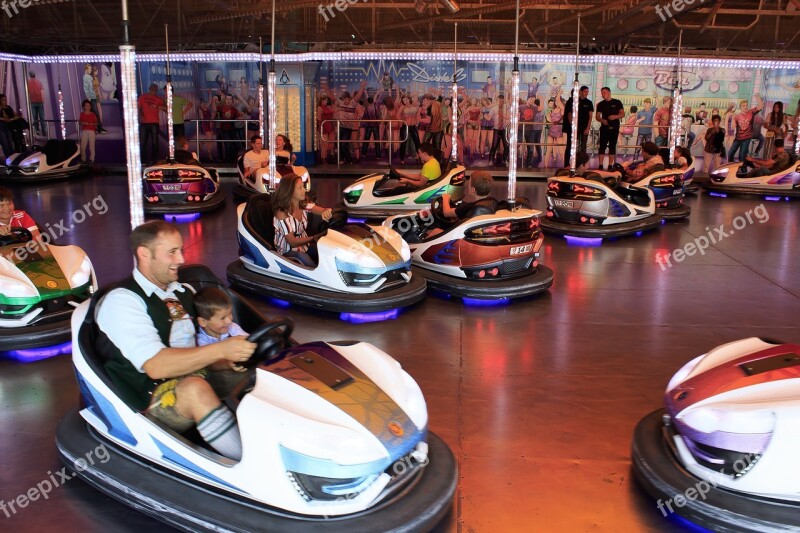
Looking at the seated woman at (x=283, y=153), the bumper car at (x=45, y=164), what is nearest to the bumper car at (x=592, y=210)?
the seated woman at (x=283, y=153)

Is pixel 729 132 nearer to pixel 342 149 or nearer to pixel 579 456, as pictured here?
pixel 342 149

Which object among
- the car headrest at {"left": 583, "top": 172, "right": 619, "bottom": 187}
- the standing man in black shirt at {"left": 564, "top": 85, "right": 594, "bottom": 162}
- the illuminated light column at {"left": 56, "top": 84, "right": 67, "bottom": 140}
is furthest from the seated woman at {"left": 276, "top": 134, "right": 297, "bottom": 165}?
the illuminated light column at {"left": 56, "top": 84, "right": 67, "bottom": 140}

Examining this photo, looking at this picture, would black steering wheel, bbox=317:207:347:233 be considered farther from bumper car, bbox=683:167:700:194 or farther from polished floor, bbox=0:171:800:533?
bumper car, bbox=683:167:700:194

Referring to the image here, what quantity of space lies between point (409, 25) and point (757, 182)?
508cm

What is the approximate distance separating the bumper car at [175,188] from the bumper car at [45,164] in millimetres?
3070

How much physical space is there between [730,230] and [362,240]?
444 cm

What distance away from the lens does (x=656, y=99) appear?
525 inches

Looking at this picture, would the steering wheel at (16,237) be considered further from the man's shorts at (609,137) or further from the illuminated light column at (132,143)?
the man's shorts at (609,137)

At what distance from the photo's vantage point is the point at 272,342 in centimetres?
226

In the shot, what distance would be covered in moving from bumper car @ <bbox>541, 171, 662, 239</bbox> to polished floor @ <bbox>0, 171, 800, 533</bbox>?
0.61 feet

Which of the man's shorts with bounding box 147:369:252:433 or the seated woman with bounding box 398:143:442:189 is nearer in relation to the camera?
the man's shorts with bounding box 147:369:252:433

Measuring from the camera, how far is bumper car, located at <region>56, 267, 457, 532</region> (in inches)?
75.6

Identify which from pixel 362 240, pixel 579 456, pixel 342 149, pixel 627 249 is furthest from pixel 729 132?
pixel 579 456

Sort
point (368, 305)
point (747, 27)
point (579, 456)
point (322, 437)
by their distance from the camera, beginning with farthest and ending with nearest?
point (747, 27) < point (368, 305) < point (579, 456) < point (322, 437)
